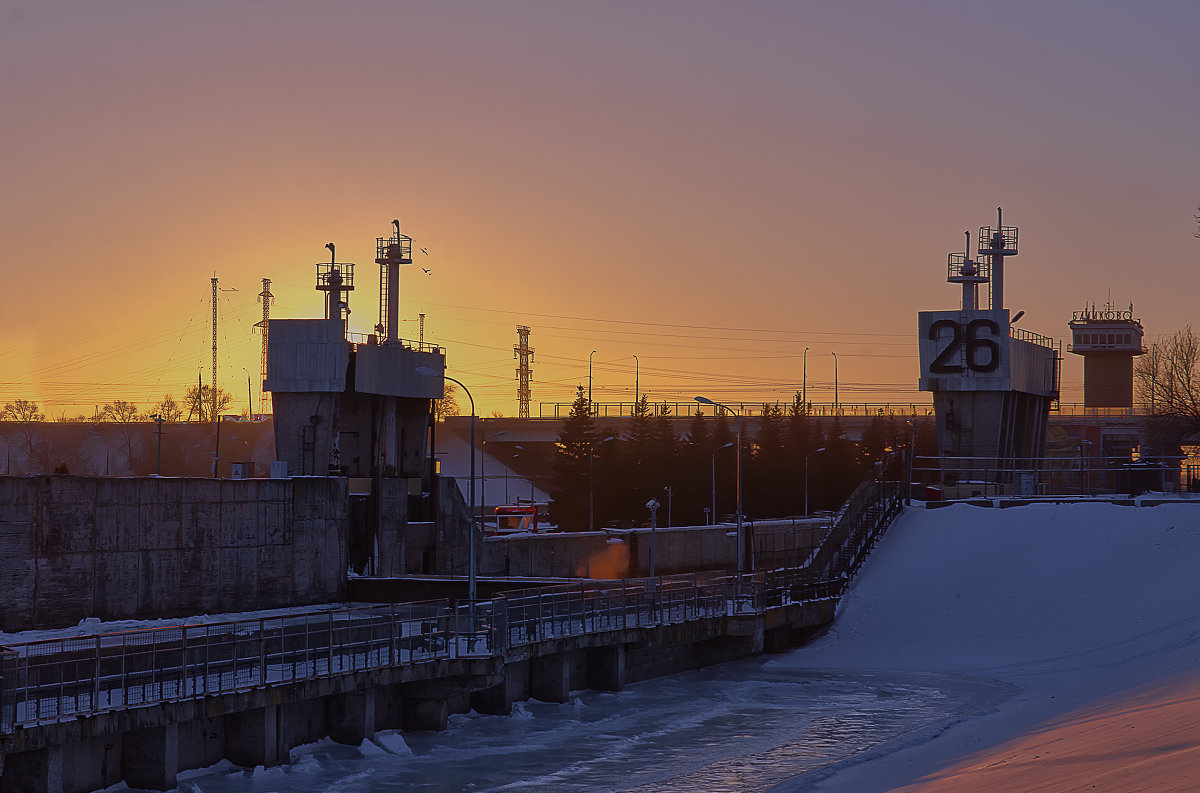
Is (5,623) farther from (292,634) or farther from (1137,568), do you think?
(1137,568)

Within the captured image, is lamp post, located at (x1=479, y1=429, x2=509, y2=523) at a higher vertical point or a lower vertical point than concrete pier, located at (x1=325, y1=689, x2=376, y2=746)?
higher

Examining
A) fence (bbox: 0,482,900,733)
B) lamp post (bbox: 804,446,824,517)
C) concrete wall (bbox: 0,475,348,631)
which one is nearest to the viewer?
fence (bbox: 0,482,900,733)

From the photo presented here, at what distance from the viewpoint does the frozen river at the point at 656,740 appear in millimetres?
31516

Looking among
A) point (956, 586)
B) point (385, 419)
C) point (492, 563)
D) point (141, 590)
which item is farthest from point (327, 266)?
point (956, 586)

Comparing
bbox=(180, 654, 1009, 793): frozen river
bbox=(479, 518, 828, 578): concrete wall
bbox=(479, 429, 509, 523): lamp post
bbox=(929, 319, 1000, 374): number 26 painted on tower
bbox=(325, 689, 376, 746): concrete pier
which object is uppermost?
bbox=(929, 319, 1000, 374): number 26 painted on tower

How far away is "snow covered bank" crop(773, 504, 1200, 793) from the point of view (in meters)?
41.8

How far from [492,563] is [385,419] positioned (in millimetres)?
8208

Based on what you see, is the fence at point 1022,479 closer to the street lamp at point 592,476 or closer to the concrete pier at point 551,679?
the concrete pier at point 551,679

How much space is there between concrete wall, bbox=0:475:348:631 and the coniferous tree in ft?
156

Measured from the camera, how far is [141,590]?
49.5 meters

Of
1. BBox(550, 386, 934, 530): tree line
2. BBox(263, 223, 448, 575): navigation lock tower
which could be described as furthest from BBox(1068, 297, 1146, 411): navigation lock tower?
BBox(263, 223, 448, 575): navigation lock tower

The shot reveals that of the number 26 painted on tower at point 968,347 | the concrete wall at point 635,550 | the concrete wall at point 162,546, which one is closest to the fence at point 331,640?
the concrete wall at point 162,546

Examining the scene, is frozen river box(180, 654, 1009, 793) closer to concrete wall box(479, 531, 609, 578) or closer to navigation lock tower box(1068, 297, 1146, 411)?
concrete wall box(479, 531, 609, 578)

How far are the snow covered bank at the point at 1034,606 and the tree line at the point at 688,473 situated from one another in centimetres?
4153
